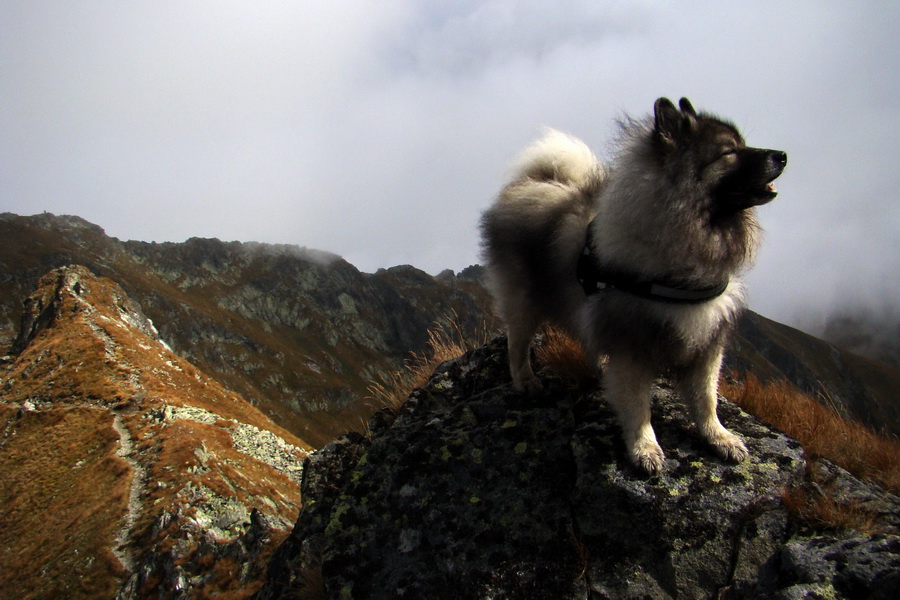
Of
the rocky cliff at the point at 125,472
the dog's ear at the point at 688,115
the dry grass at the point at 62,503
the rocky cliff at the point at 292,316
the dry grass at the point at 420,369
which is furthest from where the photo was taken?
the rocky cliff at the point at 292,316

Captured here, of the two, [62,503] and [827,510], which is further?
[62,503]

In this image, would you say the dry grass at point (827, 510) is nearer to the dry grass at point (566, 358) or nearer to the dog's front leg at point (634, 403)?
the dog's front leg at point (634, 403)

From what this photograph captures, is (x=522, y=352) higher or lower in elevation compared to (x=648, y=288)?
lower

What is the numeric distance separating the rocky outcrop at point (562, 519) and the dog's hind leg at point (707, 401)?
15cm

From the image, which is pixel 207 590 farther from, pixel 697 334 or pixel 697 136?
pixel 697 136

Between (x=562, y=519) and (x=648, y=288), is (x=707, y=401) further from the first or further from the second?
(x=562, y=519)

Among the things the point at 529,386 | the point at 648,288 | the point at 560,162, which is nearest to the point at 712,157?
the point at 648,288

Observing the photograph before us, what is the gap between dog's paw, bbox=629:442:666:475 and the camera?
3986 mm

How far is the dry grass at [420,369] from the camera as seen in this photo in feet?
22.8

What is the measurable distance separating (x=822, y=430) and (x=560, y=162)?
11.7 feet

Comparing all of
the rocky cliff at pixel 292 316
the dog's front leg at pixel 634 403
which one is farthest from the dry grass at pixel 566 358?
the rocky cliff at pixel 292 316

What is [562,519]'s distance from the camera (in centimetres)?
407

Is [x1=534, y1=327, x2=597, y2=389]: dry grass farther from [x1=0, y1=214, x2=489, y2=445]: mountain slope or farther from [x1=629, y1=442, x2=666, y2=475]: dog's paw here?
[x1=0, y1=214, x2=489, y2=445]: mountain slope

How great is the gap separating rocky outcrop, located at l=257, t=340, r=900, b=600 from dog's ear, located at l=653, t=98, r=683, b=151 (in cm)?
244
